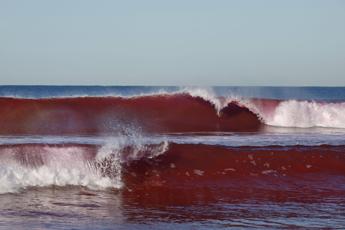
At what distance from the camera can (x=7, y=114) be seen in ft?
63.3

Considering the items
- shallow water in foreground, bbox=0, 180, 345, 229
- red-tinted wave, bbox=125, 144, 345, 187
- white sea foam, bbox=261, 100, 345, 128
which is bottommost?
shallow water in foreground, bbox=0, 180, 345, 229

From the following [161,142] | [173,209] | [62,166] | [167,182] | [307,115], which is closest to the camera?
[173,209]

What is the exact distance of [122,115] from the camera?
2034 centimetres

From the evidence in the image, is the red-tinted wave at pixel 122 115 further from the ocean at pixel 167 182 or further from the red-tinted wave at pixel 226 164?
the red-tinted wave at pixel 226 164

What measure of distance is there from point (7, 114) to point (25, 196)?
1099cm

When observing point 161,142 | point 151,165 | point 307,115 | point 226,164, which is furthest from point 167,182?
point 307,115

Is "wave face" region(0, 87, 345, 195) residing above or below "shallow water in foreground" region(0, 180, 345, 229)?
above

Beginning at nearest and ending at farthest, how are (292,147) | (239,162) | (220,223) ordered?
(220,223) < (239,162) < (292,147)

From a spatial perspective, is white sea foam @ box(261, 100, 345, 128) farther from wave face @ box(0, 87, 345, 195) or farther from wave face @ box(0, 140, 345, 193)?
wave face @ box(0, 140, 345, 193)

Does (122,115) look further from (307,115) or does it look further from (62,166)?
(62,166)

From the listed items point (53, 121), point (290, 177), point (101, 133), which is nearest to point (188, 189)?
point (290, 177)

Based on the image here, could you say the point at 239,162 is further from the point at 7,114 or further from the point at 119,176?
the point at 7,114

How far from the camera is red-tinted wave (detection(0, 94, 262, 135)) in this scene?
18250 millimetres

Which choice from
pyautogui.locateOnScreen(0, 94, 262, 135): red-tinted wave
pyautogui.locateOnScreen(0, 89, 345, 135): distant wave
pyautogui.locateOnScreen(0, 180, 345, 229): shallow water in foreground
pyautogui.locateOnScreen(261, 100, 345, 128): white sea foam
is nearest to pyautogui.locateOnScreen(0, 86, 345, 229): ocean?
pyautogui.locateOnScreen(0, 180, 345, 229): shallow water in foreground
